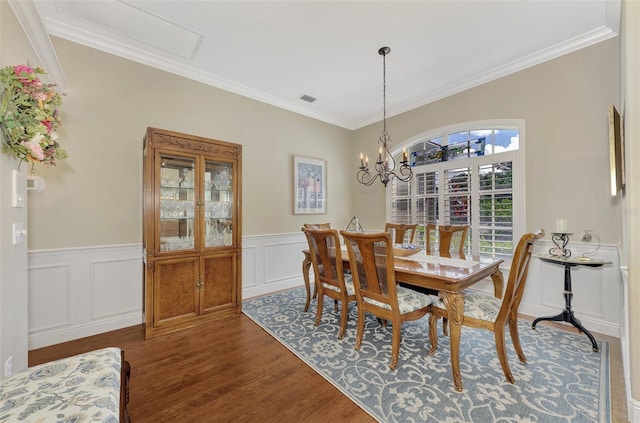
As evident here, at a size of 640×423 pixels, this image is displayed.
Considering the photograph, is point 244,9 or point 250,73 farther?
point 250,73

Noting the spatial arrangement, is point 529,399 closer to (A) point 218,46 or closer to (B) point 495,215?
(B) point 495,215

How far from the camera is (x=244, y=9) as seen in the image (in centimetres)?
225

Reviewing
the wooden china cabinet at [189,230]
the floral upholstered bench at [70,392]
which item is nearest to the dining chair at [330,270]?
the wooden china cabinet at [189,230]

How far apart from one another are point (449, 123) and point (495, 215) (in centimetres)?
147

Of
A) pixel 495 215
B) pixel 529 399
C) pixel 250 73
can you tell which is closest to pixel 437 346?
pixel 529 399

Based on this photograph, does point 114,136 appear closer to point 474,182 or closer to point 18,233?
point 18,233

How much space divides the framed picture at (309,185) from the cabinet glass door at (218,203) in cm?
129

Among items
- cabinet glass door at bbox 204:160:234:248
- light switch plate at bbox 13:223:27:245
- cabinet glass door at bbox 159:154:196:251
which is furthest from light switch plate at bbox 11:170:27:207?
cabinet glass door at bbox 204:160:234:248

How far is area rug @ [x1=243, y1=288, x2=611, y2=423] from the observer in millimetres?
1577

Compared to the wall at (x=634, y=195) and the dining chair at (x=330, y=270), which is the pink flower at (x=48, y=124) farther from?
the wall at (x=634, y=195)

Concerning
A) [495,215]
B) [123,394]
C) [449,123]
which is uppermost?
[449,123]

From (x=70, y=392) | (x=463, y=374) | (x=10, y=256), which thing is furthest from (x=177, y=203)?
(x=463, y=374)

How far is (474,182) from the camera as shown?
3484mm

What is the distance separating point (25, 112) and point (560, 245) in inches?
181
